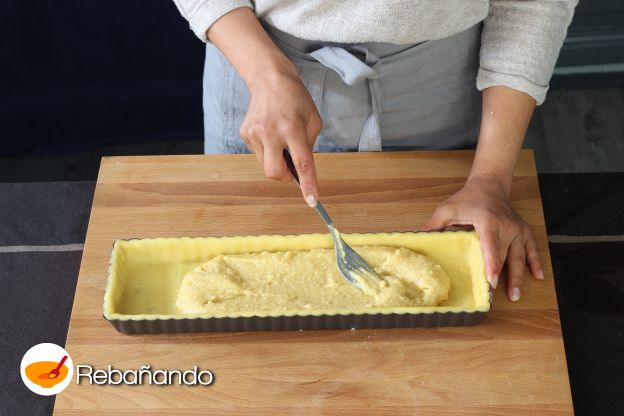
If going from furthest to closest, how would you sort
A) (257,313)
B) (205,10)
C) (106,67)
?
(106,67), (205,10), (257,313)

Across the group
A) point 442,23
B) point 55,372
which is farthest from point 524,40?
point 55,372

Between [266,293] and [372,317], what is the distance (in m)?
0.14

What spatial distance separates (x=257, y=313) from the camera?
0.90 metres

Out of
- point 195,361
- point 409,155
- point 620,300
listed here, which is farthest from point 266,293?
point 620,300

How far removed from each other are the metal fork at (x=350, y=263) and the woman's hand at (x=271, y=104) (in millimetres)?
29

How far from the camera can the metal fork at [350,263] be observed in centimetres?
94

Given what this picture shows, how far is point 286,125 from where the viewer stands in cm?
91

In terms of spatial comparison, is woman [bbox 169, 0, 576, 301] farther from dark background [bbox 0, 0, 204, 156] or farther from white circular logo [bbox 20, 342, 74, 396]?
dark background [bbox 0, 0, 204, 156]

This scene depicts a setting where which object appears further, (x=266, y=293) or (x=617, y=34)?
(x=617, y=34)

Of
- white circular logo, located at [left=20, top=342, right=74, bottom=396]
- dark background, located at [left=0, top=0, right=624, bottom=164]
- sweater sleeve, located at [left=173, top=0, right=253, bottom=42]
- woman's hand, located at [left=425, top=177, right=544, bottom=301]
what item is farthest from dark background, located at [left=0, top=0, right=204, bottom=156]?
woman's hand, located at [left=425, top=177, right=544, bottom=301]

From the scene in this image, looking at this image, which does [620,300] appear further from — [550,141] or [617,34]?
[617,34]

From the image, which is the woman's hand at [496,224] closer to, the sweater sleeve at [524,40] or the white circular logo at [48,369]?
the sweater sleeve at [524,40]

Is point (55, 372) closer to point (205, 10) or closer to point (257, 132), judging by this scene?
point (257, 132)

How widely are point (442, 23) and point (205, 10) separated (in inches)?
12.4
